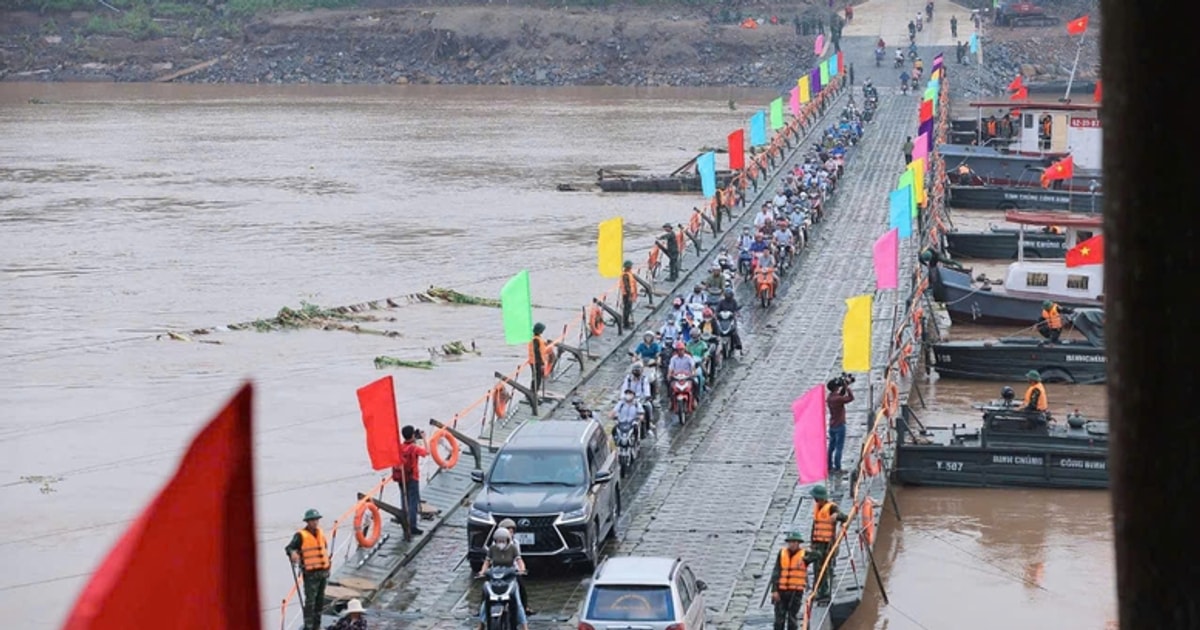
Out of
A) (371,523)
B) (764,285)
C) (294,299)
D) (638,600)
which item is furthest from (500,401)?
(294,299)

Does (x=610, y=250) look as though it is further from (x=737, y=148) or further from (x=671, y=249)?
(x=737, y=148)

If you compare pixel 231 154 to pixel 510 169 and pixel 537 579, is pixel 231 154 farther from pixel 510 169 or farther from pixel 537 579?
pixel 537 579

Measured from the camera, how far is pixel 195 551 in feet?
8.00

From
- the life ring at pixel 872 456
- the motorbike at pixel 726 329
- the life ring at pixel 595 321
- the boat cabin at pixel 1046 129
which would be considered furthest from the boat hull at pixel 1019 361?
the boat cabin at pixel 1046 129

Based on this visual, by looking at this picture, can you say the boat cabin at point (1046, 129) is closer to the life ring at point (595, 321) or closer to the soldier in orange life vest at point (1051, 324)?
the soldier in orange life vest at point (1051, 324)

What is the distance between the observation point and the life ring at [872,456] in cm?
2170

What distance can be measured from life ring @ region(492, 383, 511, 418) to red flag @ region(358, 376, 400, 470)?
5.72 meters

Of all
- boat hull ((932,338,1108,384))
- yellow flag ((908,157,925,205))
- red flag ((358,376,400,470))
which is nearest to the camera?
red flag ((358,376,400,470))

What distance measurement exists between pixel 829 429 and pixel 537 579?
5.86m

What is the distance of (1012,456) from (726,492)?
4.18 metres

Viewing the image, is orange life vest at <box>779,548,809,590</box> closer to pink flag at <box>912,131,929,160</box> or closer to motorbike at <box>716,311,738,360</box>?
motorbike at <box>716,311,738,360</box>

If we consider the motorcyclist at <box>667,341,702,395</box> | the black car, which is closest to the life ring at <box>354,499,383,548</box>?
the black car

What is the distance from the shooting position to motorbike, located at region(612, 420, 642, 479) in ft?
76.3

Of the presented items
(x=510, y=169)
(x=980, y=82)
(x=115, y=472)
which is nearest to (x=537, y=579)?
(x=115, y=472)
